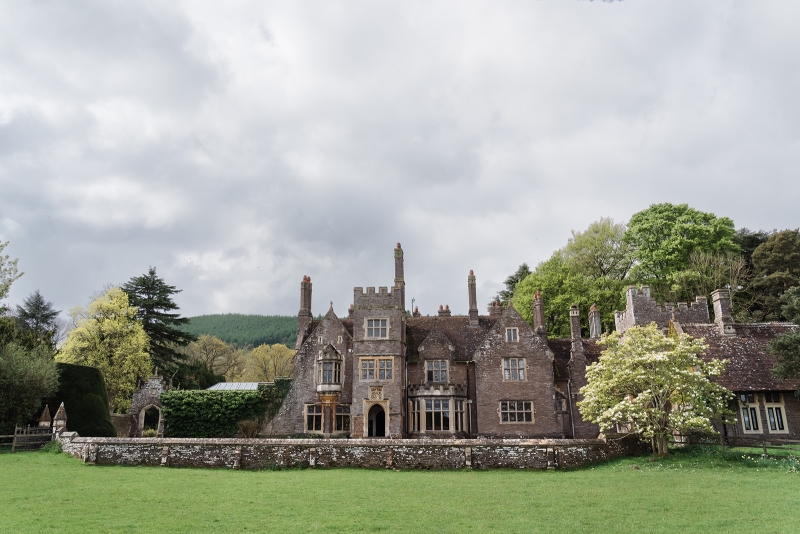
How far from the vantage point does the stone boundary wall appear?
2433 centimetres

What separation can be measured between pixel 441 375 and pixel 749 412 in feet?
55.3

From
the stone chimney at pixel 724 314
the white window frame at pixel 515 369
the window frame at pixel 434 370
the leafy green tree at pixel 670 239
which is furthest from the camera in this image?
the leafy green tree at pixel 670 239

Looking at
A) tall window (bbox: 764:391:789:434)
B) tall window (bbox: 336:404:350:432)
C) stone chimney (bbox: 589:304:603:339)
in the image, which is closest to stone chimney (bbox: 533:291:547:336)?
stone chimney (bbox: 589:304:603:339)

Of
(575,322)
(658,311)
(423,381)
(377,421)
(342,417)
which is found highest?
(658,311)

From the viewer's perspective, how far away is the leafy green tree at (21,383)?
1201 inches

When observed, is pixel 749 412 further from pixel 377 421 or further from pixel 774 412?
pixel 377 421

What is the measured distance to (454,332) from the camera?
38688 millimetres

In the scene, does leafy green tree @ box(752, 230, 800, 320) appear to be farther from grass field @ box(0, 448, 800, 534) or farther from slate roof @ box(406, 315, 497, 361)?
grass field @ box(0, 448, 800, 534)

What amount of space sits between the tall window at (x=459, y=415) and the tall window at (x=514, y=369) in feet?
10.5

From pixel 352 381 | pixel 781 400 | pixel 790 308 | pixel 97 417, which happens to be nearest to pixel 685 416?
pixel 790 308

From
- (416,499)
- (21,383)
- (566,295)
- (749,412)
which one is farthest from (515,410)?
(21,383)

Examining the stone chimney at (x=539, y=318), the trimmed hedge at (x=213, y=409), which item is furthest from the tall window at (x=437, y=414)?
the trimmed hedge at (x=213, y=409)

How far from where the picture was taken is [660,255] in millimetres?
47750

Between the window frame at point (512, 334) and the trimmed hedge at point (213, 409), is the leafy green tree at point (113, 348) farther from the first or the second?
the window frame at point (512, 334)
